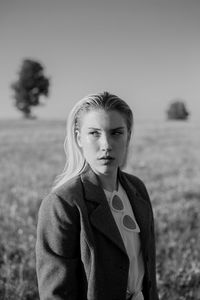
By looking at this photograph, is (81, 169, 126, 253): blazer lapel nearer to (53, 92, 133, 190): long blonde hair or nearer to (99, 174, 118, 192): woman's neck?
(99, 174, 118, 192): woman's neck

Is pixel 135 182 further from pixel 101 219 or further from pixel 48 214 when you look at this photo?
pixel 48 214

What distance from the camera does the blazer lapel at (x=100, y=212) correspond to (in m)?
2.67

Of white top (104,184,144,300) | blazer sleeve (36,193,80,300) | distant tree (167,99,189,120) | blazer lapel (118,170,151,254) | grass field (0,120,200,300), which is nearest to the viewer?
blazer sleeve (36,193,80,300)

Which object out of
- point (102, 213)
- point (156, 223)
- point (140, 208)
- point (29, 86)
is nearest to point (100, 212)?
point (102, 213)

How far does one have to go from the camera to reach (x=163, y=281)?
188 inches

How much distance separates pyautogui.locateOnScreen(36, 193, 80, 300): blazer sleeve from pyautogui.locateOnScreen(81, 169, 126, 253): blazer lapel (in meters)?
0.15

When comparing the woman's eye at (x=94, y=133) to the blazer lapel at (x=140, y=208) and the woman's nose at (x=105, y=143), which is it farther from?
the blazer lapel at (x=140, y=208)

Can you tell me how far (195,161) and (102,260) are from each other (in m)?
13.7

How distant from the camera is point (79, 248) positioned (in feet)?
8.82

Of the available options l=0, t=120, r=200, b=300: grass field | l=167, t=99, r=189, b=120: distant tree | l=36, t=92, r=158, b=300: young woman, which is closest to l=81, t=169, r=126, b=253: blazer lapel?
l=36, t=92, r=158, b=300: young woman

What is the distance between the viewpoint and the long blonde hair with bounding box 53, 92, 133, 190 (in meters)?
2.89

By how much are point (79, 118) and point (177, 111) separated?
4378 inches

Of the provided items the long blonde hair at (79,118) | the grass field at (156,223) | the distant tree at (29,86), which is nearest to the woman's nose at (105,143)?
the long blonde hair at (79,118)

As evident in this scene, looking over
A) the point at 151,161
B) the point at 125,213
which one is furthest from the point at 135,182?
the point at 151,161
